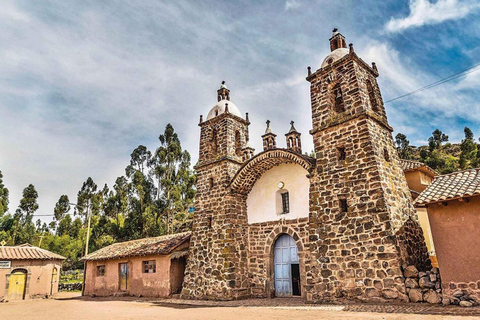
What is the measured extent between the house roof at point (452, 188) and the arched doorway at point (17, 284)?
22316mm

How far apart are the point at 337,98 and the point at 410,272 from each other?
6853 millimetres

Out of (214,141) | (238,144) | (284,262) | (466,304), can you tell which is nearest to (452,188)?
(466,304)

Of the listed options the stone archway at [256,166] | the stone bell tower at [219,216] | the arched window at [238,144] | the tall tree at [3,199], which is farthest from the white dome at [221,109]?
the tall tree at [3,199]

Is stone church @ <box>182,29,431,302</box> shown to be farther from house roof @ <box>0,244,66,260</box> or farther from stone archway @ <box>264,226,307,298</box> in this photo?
house roof @ <box>0,244,66,260</box>

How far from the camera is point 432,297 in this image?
336 inches

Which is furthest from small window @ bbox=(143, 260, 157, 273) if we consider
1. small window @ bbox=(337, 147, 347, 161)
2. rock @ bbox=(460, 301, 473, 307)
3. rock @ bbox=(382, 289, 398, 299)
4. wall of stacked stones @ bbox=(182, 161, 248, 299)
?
rock @ bbox=(460, 301, 473, 307)

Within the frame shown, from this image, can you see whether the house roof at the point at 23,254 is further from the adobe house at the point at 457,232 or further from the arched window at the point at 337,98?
the adobe house at the point at 457,232

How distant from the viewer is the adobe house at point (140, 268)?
16.4 m

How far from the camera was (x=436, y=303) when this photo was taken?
8.46 metres

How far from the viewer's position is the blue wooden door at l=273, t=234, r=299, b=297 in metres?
14.1

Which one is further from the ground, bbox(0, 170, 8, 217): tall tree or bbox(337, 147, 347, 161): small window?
bbox(0, 170, 8, 217): tall tree

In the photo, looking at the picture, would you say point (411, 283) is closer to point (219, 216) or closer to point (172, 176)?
point (219, 216)

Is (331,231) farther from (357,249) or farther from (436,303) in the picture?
(436,303)

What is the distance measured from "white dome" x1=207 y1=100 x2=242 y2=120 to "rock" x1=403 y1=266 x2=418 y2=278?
11073mm
